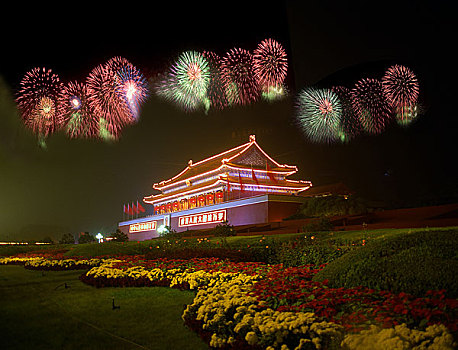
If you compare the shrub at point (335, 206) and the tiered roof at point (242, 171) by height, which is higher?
the tiered roof at point (242, 171)

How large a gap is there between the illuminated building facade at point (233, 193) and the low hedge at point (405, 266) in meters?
21.0

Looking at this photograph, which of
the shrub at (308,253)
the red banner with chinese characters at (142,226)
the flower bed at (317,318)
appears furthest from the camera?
the red banner with chinese characters at (142,226)

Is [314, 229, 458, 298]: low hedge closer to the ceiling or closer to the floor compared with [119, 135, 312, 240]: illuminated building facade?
closer to the floor

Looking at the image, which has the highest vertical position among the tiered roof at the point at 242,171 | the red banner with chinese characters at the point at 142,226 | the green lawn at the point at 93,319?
the tiered roof at the point at 242,171

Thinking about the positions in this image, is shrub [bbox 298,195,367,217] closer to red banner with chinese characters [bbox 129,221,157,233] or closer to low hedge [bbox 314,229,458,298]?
low hedge [bbox 314,229,458,298]

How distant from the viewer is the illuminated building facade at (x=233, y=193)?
2756 cm

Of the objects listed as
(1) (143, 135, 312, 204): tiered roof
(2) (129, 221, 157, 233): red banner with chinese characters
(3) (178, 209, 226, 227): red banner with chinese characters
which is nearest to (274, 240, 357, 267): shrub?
(3) (178, 209, 226, 227): red banner with chinese characters

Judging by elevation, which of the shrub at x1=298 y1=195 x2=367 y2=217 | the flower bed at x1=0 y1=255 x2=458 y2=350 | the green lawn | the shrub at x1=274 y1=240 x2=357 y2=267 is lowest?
the green lawn

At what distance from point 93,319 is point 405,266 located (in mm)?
4531

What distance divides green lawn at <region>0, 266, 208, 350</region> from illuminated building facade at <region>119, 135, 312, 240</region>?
20.0 m

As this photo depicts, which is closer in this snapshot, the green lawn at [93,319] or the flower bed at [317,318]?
the flower bed at [317,318]

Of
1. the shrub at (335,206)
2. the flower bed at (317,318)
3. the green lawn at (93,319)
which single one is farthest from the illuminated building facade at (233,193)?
the flower bed at (317,318)

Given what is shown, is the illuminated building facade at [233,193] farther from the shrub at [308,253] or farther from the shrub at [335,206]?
the shrub at [308,253]

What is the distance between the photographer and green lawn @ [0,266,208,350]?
15.0 ft
